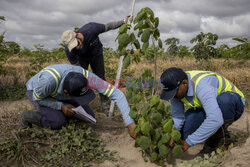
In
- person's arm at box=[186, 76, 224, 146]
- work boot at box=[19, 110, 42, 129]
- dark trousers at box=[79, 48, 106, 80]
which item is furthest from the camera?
dark trousers at box=[79, 48, 106, 80]

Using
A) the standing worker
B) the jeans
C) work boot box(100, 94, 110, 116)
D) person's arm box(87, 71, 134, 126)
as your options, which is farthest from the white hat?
the jeans

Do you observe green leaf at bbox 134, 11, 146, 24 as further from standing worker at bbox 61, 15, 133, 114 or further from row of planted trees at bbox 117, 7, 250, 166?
standing worker at bbox 61, 15, 133, 114

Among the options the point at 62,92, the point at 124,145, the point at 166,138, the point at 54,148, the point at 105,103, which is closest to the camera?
the point at 166,138

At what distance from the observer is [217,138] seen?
240cm

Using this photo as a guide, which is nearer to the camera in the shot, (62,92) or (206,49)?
(62,92)

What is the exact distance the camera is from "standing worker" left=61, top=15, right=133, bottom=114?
9.32 ft

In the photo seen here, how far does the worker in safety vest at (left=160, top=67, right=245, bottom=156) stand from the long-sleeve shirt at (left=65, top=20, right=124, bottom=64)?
5.22ft

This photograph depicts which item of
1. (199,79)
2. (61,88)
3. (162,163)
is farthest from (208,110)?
(61,88)

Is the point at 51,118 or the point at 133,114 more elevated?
the point at 133,114

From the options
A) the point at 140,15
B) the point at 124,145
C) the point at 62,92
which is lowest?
the point at 124,145

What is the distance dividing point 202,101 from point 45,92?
174 centimetres

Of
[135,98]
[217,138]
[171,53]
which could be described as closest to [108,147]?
[135,98]

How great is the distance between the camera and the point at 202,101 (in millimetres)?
1946

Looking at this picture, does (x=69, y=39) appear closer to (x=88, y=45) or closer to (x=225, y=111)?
(x=88, y=45)
